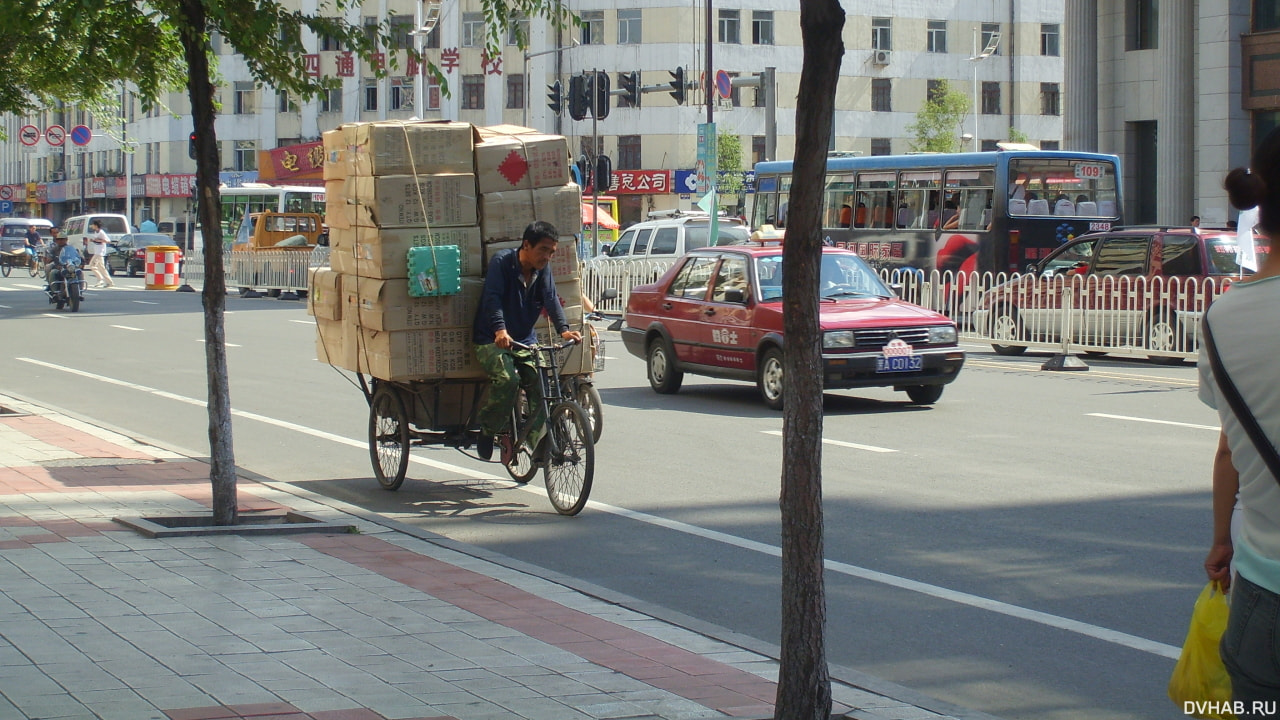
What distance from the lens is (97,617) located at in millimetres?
6062

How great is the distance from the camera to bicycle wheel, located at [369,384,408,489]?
9.95 metres

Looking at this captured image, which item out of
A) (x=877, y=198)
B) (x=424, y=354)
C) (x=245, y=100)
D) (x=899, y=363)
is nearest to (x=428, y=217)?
(x=424, y=354)

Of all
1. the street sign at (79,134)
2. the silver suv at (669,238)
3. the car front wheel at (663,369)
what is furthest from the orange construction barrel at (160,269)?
the car front wheel at (663,369)

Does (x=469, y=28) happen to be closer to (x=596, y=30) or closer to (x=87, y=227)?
(x=596, y=30)

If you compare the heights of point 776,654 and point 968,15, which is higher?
point 968,15

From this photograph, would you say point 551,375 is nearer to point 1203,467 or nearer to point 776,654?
point 776,654

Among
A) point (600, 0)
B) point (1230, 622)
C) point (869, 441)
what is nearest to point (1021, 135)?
point (600, 0)

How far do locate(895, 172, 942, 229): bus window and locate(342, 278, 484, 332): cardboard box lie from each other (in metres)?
18.5

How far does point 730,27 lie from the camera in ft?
212

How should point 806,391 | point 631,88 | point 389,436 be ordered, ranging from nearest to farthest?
1. point 806,391
2. point 389,436
3. point 631,88

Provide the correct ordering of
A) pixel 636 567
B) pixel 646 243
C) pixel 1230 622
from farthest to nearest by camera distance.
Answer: pixel 646 243 → pixel 636 567 → pixel 1230 622

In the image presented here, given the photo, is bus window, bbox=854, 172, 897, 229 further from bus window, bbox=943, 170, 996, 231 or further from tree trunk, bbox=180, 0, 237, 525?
tree trunk, bbox=180, 0, 237, 525

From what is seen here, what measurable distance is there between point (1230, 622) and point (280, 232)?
42032 millimetres

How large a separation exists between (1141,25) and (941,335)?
1020 inches
